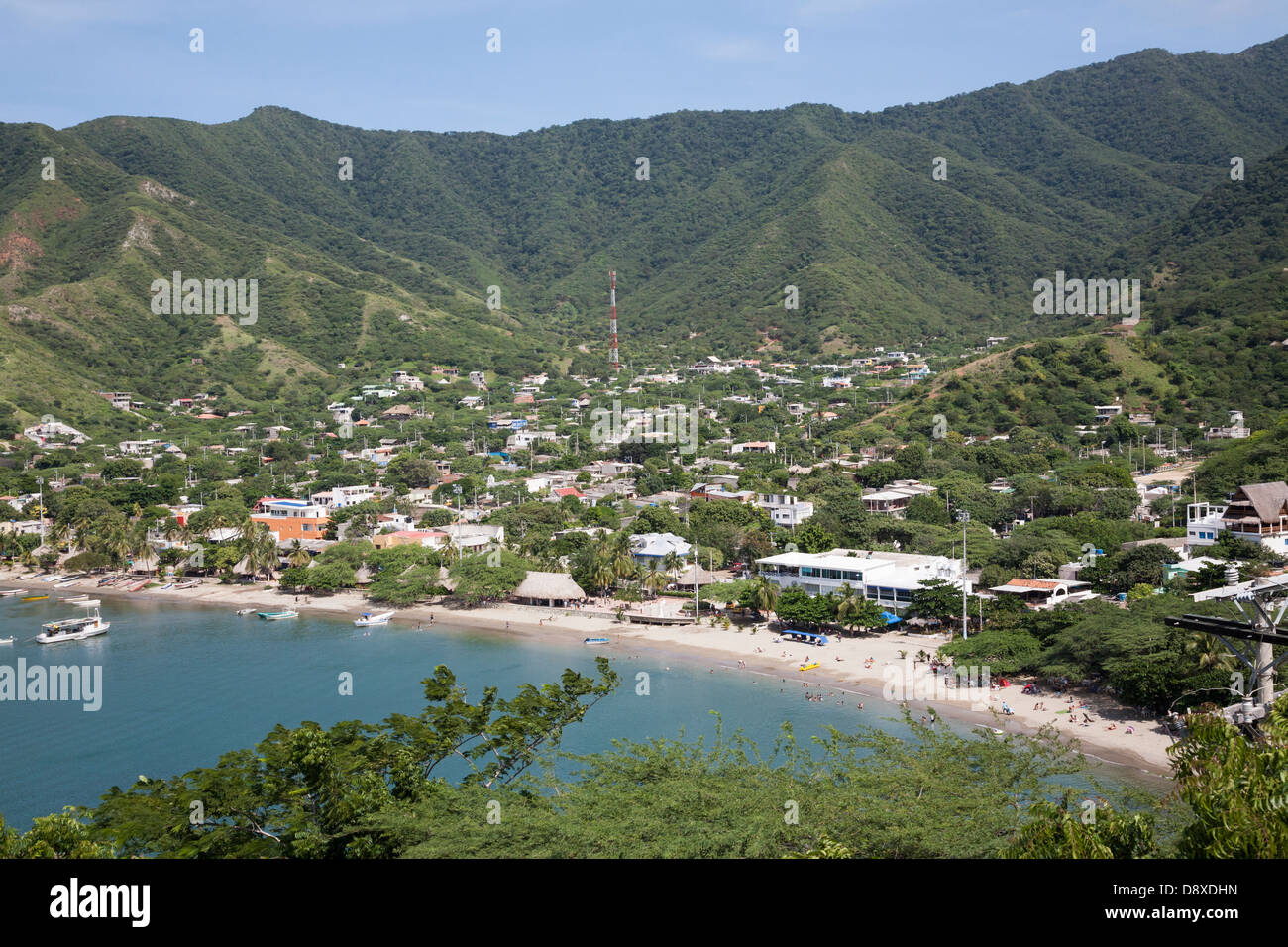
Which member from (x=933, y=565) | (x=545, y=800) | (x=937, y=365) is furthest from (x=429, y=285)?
(x=545, y=800)

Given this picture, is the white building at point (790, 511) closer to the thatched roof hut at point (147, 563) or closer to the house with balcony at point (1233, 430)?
the house with balcony at point (1233, 430)

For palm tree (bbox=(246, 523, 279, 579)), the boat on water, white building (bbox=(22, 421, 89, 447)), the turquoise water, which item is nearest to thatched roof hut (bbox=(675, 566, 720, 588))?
the turquoise water

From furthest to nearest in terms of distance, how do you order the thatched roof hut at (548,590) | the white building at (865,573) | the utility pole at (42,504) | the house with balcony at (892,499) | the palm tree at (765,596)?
the utility pole at (42,504)
the house with balcony at (892,499)
the thatched roof hut at (548,590)
the palm tree at (765,596)
the white building at (865,573)

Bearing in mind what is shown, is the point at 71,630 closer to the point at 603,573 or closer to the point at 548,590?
the point at 548,590

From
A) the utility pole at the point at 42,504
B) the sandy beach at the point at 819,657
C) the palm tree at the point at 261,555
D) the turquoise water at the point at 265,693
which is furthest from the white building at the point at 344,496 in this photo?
the turquoise water at the point at 265,693

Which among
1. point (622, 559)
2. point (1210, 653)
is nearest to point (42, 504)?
point (622, 559)

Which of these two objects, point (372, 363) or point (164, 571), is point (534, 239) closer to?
point (372, 363)

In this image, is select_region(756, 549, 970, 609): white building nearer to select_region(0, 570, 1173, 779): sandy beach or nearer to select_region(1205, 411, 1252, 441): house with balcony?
select_region(0, 570, 1173, 779): sandy beach
